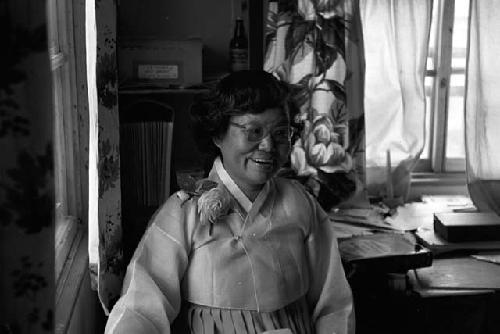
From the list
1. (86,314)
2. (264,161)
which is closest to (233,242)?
(264,161)

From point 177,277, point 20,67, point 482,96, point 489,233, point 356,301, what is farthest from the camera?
point 482,96

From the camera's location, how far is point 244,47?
2381mm

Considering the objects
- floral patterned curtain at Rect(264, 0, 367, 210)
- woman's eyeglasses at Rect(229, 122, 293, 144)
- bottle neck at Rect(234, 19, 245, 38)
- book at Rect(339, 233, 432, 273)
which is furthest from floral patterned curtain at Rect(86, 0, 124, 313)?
floral patterned curtain at Rect(264, 0, 367, 210)

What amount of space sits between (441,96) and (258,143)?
1543mm

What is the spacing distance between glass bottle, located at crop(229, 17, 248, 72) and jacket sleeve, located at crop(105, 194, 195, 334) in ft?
2.76

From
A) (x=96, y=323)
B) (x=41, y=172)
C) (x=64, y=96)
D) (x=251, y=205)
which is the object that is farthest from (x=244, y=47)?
(x=41, y=172)

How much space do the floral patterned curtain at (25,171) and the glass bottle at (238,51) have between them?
1831 mm

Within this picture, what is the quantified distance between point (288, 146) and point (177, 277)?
0.40m

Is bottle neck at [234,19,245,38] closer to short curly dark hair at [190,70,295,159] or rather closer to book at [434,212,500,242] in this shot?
short curly dark hair at [190,70,295,159]

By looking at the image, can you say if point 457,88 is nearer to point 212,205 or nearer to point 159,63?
point 159,63

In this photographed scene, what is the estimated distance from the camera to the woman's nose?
155 centimetres

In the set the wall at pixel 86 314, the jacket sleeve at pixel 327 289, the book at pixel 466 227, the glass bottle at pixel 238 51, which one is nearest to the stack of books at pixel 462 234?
the book at pixel 466 227

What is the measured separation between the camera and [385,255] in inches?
78.4

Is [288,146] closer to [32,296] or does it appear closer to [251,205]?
[251,205]
